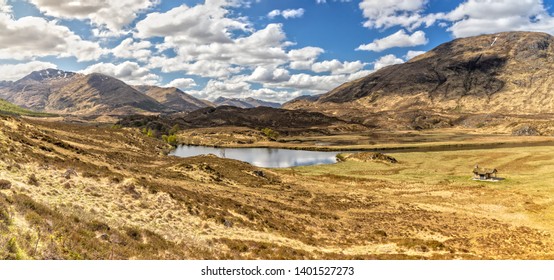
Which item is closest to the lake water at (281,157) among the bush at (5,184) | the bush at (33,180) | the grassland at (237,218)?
the grassland at (237,218)

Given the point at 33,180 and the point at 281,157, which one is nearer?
the point at 33,180

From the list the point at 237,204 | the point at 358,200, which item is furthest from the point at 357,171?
the point at 237,204

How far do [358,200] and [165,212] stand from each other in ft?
99.8

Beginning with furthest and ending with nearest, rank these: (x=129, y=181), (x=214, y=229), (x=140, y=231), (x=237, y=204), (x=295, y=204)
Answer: (x=295, y=204) < (x=237, y=204) < (x=129, y=181) < (x=214, y=229) < (x=140, y=231)

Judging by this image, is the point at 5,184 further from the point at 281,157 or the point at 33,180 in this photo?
the point at 281,157

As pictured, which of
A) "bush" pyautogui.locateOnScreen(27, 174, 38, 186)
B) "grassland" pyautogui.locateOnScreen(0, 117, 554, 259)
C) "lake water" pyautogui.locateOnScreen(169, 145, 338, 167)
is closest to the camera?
"grassland" pyautogui.locateOnScreen(0, 117, 554, 259)

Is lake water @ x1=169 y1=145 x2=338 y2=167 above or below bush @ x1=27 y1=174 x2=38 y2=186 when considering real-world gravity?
below

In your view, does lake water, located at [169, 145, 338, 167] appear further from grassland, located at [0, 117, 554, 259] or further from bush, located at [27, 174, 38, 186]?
bush, located at [27, 174, 38, 186]

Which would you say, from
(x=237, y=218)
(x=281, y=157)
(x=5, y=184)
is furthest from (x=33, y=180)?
(x=281, y=157)

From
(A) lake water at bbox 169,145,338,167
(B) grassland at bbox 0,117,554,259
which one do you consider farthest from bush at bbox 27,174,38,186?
(A) lake water at bbox 169,145,338,167

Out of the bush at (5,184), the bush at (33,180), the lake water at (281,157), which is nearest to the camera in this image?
the bush at (5,184)

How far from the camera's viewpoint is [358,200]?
163ft

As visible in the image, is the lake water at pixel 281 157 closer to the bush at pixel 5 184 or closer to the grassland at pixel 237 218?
the grassland at pixel 237 218

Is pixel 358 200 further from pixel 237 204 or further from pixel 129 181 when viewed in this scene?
pixel 129 181
